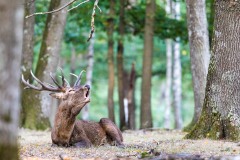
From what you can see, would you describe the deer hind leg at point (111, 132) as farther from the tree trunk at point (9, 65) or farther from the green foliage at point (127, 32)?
the tree trunk at point (9, 65)

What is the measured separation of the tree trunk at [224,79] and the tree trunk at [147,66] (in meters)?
9.45

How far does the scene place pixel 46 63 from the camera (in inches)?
746

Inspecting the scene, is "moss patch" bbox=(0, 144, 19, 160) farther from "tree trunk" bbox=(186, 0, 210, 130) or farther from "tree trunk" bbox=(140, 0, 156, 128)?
"tree trunk" bbox=(140, 0, 156, 128)

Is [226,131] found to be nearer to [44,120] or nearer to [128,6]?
[44,120]

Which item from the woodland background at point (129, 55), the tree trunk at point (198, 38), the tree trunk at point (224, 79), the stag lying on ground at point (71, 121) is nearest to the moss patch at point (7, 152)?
the woodland background at point (129, 55)

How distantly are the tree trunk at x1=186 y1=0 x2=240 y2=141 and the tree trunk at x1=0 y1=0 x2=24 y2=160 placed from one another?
6520 mm

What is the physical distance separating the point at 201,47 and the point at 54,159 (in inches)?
292

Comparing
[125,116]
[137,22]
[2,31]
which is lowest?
[125,116]

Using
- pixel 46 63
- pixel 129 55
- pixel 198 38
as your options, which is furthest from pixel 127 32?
pixel 198 38

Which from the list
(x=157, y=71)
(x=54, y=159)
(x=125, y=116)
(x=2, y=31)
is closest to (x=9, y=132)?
(x=2, y=31)

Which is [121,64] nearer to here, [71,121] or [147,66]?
[147,66]

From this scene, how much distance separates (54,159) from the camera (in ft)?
28.6

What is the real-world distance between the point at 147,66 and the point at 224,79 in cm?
988

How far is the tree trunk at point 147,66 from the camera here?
21.1 metres
